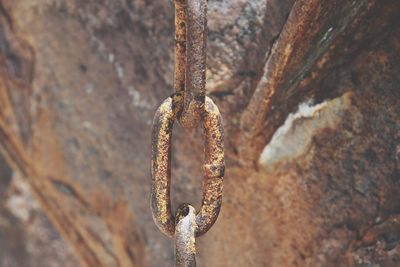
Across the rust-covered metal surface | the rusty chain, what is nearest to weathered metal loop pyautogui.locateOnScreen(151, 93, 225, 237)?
the rusty chain

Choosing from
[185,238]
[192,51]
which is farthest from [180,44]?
[185,238]

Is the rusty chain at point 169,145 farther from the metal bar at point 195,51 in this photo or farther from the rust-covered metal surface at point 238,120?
the rust-covered metal surface at point 238,120

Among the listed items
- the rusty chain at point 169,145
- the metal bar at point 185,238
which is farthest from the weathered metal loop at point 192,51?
the metal bar at point 185,238

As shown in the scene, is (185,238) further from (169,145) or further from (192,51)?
(192,51)

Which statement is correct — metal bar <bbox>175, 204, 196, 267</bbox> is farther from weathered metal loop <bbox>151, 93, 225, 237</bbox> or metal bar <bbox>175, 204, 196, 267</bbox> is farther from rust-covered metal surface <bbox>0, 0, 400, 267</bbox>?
rust-covered metal surface <bbox>0, 0, 400, 267</bbox>

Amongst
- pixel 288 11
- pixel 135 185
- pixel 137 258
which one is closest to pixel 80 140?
pixel 135 185

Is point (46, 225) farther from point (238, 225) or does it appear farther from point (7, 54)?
point (238, 225)
